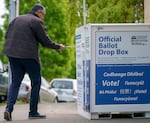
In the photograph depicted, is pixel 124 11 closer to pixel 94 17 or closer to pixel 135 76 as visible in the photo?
pixel 94 17

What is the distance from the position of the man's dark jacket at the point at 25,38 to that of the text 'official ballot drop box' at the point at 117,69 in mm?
732

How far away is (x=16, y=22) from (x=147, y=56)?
6.70 feet

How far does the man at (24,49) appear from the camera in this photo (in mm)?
9180

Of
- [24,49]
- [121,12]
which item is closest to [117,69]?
[24,49]

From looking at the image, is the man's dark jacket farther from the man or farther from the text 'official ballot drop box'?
the text 'official ballot drop box'

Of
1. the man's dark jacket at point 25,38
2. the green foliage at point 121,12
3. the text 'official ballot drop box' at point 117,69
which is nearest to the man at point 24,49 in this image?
the man's dark jacket at point 25,38

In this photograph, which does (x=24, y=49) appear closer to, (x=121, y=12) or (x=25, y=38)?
(x=25, y=38)

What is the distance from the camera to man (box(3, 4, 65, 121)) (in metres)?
9.18

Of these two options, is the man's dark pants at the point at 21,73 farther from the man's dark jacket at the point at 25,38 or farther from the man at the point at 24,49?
the man's dark jacket at the point at 25,38

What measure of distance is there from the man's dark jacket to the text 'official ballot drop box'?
732mm

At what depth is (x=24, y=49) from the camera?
9164mm

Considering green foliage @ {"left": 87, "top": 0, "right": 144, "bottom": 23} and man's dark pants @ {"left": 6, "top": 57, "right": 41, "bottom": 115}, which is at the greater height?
green foliage @ {"left": 87, "top": 0, "right": 144, "bottom": 23}

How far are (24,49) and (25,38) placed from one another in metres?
0.17

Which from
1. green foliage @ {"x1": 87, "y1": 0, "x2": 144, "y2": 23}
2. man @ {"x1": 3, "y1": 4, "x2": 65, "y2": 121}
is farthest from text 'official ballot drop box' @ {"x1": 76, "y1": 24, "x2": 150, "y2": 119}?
green foliage @ {"x1": 87, "y1": 0, "x2": 144, "y2": 23}
